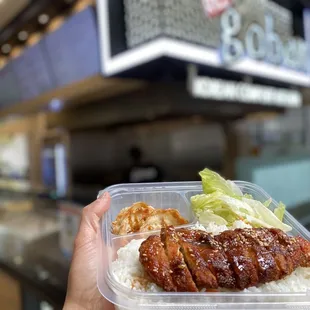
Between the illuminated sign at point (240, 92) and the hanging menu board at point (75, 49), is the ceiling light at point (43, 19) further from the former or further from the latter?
the illuminated sign at point (240, 92)

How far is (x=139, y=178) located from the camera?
507cm

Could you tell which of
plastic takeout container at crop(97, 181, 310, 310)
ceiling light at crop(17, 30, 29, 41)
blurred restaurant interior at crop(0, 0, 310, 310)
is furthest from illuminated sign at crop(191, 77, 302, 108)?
ceiling light at crop(17, 30, 29, 41)

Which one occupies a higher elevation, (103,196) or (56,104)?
(56,104)

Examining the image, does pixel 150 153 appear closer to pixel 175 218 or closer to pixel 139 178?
pixel 139 178

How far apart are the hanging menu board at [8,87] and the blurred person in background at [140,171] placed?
2.00m

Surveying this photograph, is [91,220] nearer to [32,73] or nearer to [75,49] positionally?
[75,49]

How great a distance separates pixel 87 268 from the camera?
99 cm

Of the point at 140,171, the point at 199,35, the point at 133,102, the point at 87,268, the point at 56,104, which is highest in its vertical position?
the point at 199,35

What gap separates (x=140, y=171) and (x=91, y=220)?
4188mm

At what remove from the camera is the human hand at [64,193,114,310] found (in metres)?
0.97

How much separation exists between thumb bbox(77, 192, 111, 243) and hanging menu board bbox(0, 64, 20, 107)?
179 inches

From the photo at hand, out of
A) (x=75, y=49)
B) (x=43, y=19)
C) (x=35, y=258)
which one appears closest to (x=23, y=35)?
(x=43, y=19)

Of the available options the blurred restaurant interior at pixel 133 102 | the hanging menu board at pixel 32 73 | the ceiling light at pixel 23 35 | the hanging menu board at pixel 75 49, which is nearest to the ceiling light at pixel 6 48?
the blurred restaurant interior at pixel 133 102

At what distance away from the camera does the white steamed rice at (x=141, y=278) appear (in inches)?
29.7
